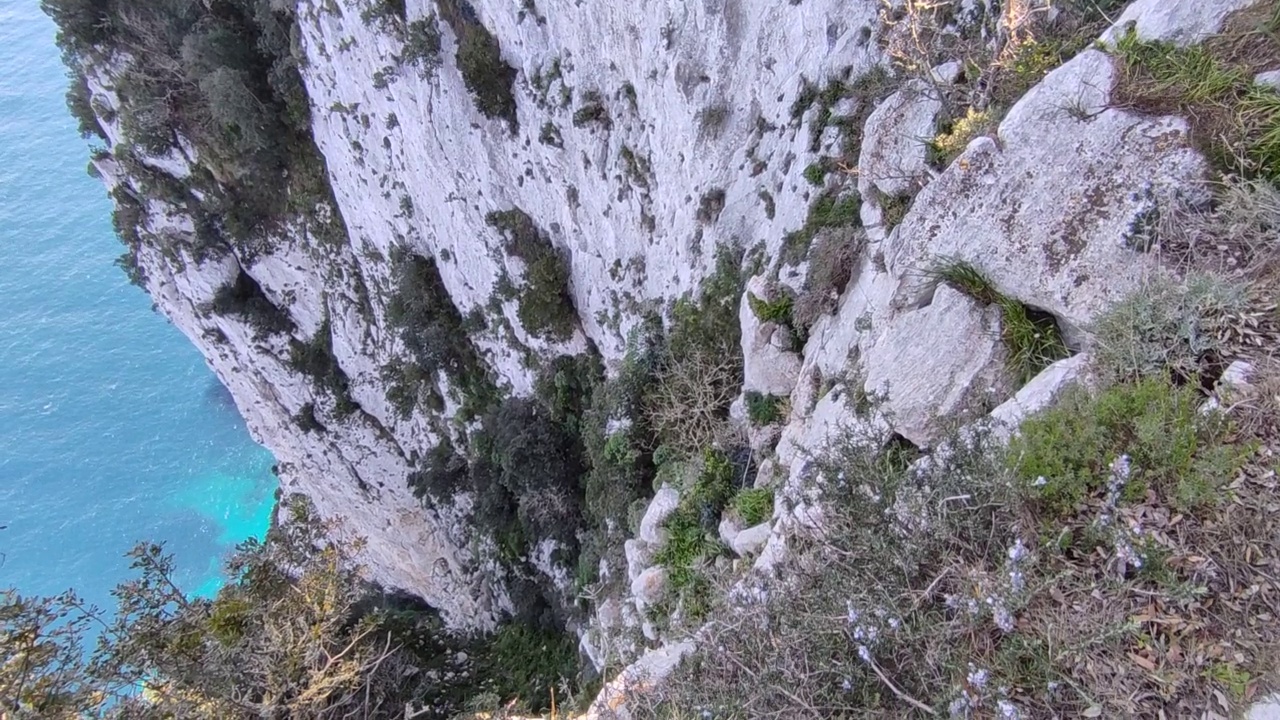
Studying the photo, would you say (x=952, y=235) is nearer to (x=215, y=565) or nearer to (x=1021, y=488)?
(x=1021, y=488)

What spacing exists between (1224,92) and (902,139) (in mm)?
2648

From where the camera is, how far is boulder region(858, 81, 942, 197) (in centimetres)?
668

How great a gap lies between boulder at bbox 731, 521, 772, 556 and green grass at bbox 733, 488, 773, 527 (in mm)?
224

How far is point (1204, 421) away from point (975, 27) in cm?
505

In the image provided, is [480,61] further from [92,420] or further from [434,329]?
[92,420]

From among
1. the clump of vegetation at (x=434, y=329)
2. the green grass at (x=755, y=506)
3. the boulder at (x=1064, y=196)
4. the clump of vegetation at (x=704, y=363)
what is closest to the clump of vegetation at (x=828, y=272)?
the boulder at (x=1064, y=196)

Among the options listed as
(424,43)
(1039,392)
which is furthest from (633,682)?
(424,43)

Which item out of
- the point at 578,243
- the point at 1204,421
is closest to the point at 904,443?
the point at 1204,421

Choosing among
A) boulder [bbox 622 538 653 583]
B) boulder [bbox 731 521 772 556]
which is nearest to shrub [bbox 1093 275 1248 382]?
boulder [bbox 731 521 772 556]

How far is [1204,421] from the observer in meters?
3.85

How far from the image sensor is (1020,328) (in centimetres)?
531

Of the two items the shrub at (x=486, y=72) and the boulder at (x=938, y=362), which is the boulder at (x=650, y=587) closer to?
the boulder at (x=938, y=362)

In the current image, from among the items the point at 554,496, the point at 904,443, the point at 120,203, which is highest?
the point at 120,203

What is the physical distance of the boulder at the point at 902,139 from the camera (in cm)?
668
